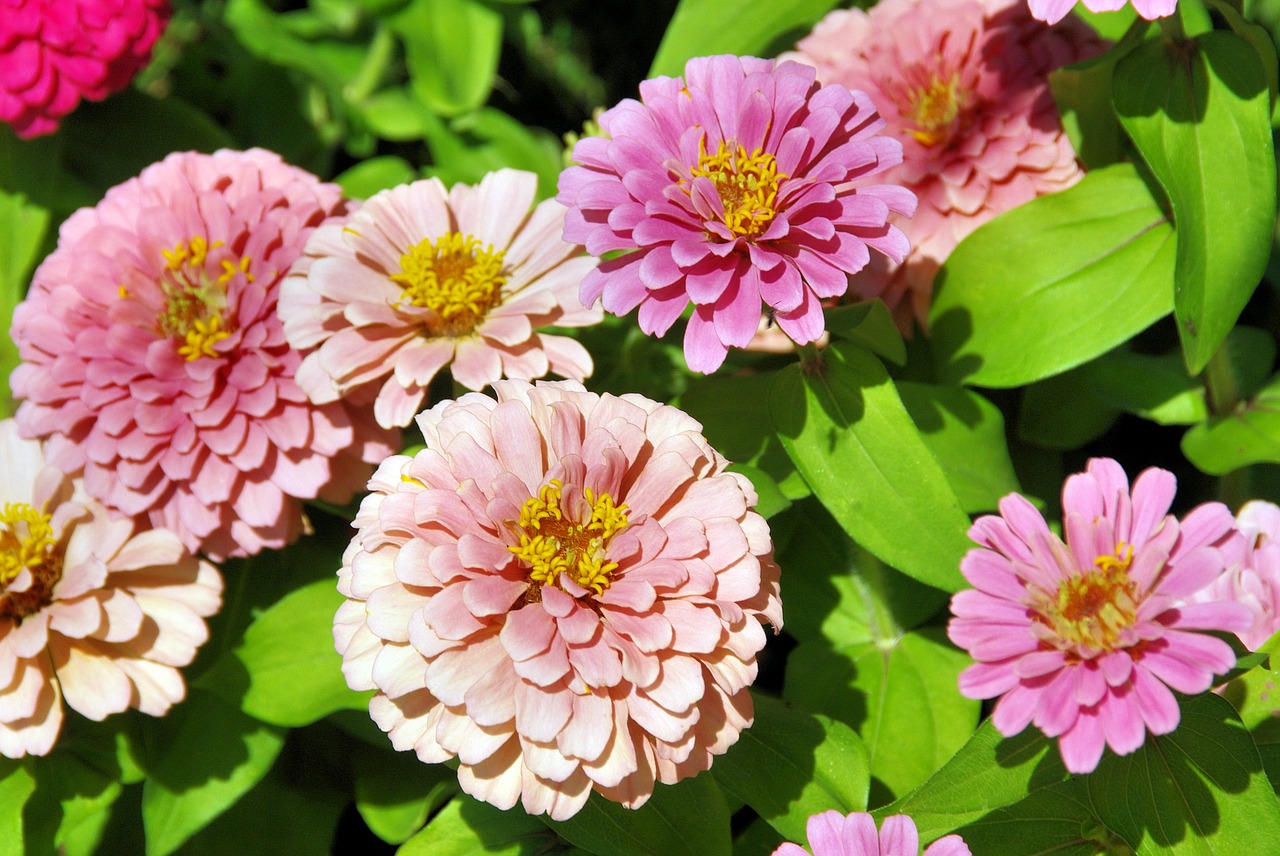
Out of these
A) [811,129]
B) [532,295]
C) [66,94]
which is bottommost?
[66,94]

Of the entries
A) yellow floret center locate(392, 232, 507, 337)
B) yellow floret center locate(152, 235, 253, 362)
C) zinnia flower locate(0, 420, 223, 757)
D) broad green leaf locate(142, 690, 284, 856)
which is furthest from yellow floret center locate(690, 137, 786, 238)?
broad green leaf locate(142, 690, 284, 856)

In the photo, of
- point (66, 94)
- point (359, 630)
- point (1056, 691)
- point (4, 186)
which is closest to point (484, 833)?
point (359, 630)

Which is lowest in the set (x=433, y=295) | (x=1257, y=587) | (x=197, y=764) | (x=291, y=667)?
(x=197, y=764)

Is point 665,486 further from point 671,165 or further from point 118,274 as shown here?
point 118,274

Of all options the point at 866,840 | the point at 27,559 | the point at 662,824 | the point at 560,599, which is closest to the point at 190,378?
the point at 27,559

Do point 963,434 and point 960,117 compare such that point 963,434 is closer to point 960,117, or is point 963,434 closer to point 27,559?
point 960,117

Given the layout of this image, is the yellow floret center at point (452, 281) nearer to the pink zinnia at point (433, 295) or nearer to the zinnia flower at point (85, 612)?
the pink zinnia at point (433, 295)
